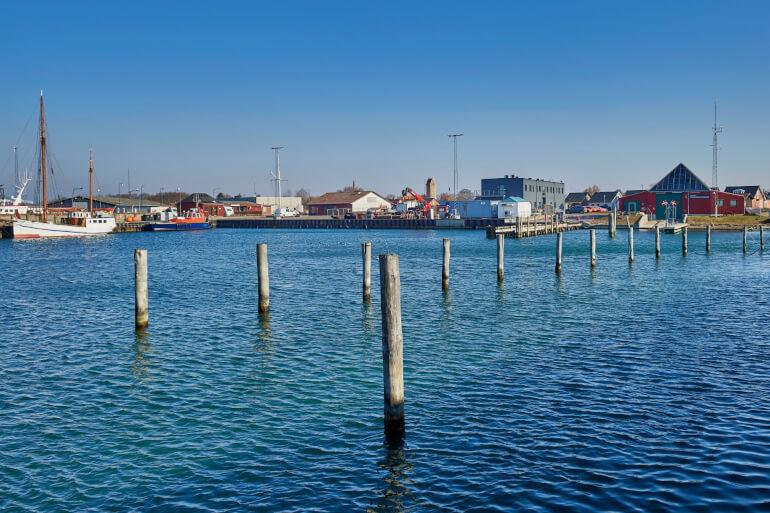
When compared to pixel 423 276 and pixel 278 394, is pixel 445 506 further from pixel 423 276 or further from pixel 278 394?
pixel 423 276

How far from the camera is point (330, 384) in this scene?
20.7m

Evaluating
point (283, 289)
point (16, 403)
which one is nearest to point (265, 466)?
point (16, 403)

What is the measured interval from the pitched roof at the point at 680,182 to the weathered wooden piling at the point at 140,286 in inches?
5056

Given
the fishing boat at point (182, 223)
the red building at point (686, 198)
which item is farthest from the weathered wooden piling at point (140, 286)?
the fishing boat at point (182, 223)

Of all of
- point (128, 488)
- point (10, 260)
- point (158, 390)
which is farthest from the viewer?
point (10, 260)

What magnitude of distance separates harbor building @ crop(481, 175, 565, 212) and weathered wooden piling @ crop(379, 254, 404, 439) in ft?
515

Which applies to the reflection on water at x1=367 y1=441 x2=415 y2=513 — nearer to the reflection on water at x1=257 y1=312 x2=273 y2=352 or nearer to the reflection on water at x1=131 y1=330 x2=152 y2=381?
the reflection on water at x1=131 y1=330 x2=152 y2=381

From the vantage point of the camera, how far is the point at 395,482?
13.7 metres

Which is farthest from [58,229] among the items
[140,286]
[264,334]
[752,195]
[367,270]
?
[752,195]

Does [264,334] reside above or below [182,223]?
below

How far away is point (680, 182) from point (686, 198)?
4.25 m

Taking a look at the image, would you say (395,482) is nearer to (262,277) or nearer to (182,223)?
(262,277)

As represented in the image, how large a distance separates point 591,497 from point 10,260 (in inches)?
2772

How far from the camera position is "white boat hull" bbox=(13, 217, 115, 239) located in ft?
358
